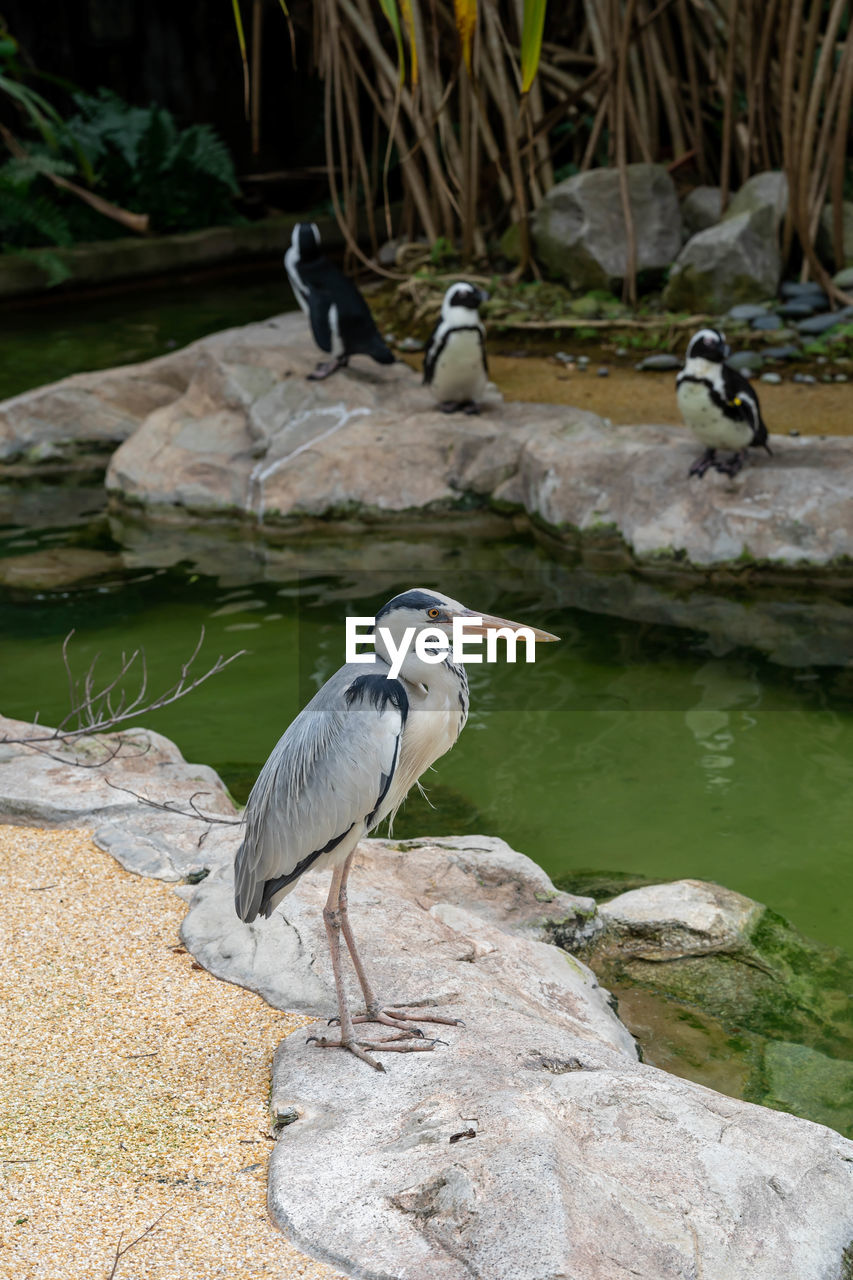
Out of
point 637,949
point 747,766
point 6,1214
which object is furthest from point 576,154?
point 6,1214

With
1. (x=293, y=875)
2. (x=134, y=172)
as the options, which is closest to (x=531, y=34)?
(x=293, y=875)

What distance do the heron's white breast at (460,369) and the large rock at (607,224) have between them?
3.51m

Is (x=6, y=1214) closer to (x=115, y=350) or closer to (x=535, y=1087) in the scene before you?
(x=535, y=1087)

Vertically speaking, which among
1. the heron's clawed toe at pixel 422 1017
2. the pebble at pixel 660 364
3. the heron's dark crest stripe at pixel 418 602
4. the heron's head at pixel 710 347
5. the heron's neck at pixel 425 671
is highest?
the heron's dark crest stripe at pixel 418 602

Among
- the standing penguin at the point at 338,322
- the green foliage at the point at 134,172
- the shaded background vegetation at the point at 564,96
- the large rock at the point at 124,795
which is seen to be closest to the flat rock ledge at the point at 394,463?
the standing penguin at the point at 338,322

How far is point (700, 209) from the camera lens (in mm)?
11656

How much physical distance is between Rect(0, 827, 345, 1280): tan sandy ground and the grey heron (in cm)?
30

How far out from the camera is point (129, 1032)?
2.92 m

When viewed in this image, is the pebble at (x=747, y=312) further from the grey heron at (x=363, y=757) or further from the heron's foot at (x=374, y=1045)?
the heron's foot at (x=374, y=1045)

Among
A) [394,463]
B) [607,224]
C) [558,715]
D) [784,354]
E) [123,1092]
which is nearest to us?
[123,1092]

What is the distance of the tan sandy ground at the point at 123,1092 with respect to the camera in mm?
2219

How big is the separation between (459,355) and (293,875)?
5551 mm

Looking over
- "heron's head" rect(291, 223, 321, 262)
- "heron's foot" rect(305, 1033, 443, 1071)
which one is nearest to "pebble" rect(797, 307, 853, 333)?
"heron's head" rect(291, 223, 321, 262)

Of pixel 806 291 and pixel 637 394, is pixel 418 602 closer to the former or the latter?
pixel 637 394
